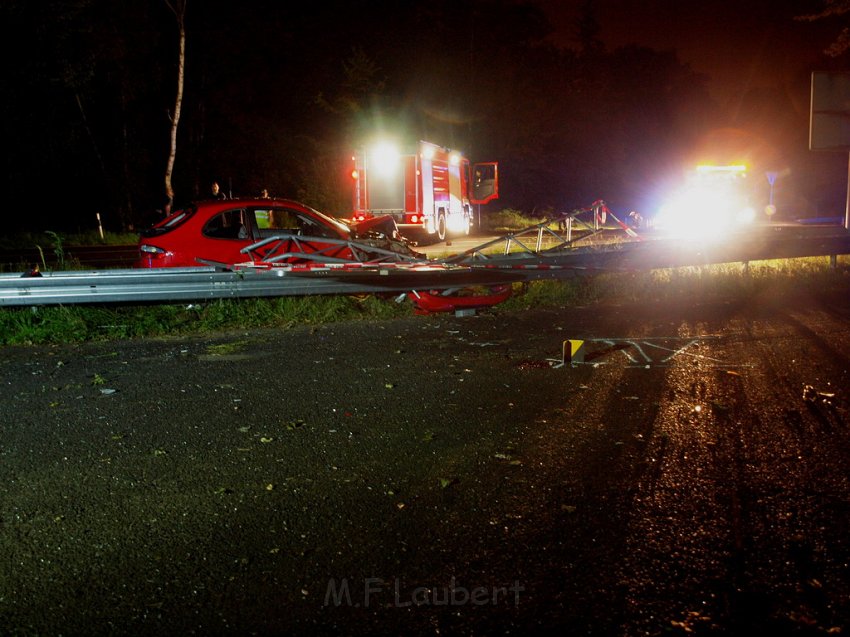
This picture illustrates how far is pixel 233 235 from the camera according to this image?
11.5 meters

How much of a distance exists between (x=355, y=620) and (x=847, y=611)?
1.98m

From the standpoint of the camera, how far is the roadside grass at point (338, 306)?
9453mm

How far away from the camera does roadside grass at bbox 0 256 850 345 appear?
31.0ft

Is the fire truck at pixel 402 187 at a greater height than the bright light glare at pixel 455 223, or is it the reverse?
the fire truck at pixel 402 187

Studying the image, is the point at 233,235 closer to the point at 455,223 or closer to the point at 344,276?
the point at 344,276

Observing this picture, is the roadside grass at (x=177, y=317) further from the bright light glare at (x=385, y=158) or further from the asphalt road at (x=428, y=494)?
the bright light glare at (x=385, y=158)

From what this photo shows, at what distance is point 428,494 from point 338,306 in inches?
252

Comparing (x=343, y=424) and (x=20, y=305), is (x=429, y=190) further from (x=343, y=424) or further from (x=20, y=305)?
(x=343, y=424)

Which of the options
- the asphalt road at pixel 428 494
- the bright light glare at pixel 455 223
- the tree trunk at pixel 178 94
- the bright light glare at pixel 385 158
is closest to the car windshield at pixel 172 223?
the asphalt road at pixel 428 494

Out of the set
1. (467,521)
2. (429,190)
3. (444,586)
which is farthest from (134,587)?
(429,190)

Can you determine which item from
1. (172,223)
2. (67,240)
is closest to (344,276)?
(172,223)

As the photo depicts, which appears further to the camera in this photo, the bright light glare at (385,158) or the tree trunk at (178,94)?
the tree trunk at (178,94)

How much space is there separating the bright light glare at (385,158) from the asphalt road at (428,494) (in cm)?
1669

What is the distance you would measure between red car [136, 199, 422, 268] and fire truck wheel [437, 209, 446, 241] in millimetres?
13227
